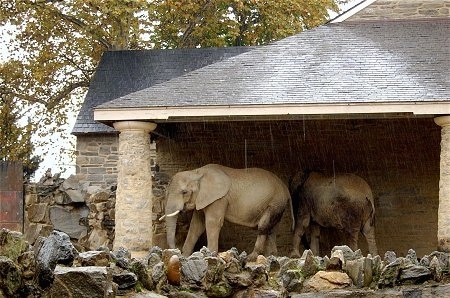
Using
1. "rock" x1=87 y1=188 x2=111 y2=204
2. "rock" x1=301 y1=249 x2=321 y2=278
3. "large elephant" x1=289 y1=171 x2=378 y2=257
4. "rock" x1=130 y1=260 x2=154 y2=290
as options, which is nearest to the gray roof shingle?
"large elephant" x1=289 y1=171 x2=378 y2=257

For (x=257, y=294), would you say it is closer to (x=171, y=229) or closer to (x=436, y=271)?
(x=436, y=271)

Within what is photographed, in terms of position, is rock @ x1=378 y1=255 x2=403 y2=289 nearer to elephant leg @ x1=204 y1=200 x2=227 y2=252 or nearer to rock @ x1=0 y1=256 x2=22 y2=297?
rock @ x1=0 y1=256 x2=22 y2=297

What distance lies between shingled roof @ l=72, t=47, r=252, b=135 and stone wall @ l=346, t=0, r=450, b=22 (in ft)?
15.1

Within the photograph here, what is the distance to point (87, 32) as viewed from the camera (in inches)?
1067

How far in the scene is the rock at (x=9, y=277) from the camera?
17.5ft

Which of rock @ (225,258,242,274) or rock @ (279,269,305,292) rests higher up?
rock @ (225,258,242,274)

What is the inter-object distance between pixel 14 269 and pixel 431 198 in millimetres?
12581

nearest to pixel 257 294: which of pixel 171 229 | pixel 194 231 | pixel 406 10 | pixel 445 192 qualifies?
pixel 445 192

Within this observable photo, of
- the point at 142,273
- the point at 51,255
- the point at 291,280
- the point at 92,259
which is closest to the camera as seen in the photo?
the point at 51,255

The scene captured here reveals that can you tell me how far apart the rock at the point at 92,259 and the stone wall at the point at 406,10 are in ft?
40.7

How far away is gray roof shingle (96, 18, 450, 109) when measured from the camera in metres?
14.5

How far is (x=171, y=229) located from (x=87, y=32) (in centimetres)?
1290

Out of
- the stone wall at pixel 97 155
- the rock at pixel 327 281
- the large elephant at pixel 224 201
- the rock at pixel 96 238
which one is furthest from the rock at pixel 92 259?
the stone wall at pixel 97 155

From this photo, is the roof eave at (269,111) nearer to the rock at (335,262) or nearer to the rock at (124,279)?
the rock at (335,262)
